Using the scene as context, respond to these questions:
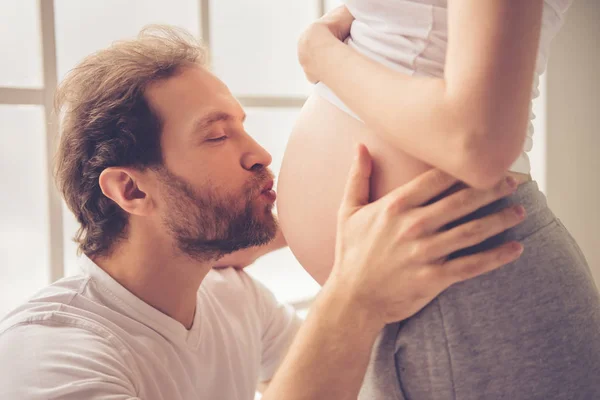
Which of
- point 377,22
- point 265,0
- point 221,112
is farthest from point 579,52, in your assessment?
point 377,22

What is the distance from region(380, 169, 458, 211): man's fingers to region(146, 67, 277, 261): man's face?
62cm

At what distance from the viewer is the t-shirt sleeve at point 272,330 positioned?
1549 mm

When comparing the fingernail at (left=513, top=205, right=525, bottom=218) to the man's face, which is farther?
the man's face

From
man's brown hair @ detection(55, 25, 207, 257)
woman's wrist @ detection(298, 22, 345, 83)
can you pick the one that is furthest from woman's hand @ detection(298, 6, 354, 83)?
man's brown hair @ detection(55, 25, 207, 257)

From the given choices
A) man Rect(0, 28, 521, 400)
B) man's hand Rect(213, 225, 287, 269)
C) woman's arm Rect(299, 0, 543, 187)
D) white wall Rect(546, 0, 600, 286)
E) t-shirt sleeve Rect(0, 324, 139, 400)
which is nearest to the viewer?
woman's arm Rect(299, 0, 543, 187)

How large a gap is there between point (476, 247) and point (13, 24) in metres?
1.25

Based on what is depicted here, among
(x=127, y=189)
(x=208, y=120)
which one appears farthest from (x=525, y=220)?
(x=127, y=189)

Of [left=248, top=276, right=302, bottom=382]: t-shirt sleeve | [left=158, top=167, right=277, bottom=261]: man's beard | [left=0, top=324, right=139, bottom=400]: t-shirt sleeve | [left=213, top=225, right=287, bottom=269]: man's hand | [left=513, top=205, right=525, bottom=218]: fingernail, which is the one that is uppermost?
[left=513, top=205, right=525, bottom=218]: fingernail

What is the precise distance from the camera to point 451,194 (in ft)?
2.11

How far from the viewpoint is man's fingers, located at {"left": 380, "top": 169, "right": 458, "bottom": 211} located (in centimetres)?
64

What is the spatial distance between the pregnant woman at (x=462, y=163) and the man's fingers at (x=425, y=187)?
1.0 inches

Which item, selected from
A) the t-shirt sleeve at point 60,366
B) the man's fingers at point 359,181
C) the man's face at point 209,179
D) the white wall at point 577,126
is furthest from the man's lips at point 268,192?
the white wall at point 577,126

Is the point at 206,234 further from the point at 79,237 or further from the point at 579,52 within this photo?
the point at 579,52

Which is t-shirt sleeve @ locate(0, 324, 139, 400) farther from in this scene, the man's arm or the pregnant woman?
the pregnant woman
